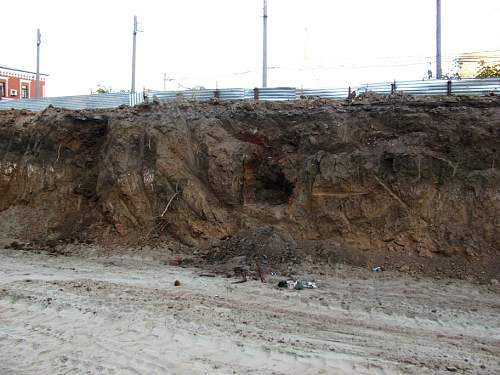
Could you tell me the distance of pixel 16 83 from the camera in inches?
2347

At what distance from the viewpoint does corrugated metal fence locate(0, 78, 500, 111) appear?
13.2 m

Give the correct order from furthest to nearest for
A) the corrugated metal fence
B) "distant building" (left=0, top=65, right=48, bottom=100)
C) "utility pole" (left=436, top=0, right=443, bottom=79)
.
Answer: "distant building" (left=0, top=65, right=48, bottom=100), "utility pole" (left=436, top=0, right=443, bottom=79), the corrugated metal fence

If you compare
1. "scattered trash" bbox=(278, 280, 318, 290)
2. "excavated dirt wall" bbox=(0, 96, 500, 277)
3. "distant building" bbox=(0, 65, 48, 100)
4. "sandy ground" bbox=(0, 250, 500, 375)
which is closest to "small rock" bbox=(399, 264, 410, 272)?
"excavated dirt wall" bbox=(0, 96, 500, 277)

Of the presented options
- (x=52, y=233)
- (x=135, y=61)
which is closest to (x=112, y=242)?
(x=52, y=233)

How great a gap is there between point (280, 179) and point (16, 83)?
187 ft

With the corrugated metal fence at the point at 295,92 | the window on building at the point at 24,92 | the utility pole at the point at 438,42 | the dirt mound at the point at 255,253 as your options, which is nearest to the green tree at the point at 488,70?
the utility pole at the point at 438,42

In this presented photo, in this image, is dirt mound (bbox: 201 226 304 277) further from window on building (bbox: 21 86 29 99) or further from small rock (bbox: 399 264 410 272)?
window on building (bbox: 21 86 29 99)

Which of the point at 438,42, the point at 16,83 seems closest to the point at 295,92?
the point at 438,42

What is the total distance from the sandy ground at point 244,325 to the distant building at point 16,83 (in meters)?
56.1

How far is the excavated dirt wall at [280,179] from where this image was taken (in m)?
10.1

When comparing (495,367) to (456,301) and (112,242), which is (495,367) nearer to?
(456,301)

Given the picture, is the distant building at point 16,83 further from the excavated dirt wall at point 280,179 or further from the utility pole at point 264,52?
the excavated dirt wall at point 280,179

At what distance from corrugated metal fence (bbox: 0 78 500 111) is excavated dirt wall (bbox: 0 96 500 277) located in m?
1.65

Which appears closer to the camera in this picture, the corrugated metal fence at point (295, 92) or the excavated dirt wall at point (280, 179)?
the excavated dirt wall at point (280, 179)
